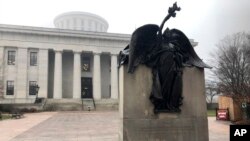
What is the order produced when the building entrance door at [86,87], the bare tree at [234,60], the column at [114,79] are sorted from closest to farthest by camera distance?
1. the bare tree at [234,60]
2. the column at [114,79]
3. the building entrance door at [86,87]

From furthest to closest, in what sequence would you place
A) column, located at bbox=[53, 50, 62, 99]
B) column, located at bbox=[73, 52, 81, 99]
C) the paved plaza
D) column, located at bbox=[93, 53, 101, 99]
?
column, located at bbox=[93, 53, 101, 99]
column, located at bbox=[73, 52, 81, 99]
column, located at bbox=[53, 50, 62, 99]
the paved plaza

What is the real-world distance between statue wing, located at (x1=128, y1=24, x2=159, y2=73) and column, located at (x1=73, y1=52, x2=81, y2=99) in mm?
46302

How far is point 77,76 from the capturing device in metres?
54.0

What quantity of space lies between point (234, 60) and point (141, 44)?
3058 centimetres

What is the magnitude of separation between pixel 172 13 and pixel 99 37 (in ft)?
161

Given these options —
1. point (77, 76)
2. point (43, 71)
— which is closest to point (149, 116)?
point (77, 76)

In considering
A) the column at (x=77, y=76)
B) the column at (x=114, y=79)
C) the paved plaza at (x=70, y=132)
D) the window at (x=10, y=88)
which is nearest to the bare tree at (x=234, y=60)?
the paved plaza at (x=70, y=132)

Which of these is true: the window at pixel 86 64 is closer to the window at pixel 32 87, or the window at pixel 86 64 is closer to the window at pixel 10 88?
the window at pixel 32 87

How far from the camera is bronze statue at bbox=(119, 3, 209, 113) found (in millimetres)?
7727

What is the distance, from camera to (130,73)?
7.68 m

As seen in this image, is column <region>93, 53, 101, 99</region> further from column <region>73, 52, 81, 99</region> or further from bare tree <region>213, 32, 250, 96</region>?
bare tree <region>213, 32, 250, 96</region>

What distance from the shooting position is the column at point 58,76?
171 ft

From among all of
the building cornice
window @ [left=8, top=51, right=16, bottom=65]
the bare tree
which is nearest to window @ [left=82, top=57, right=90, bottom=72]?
the building cornice

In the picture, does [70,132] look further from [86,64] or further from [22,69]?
[86,64]
